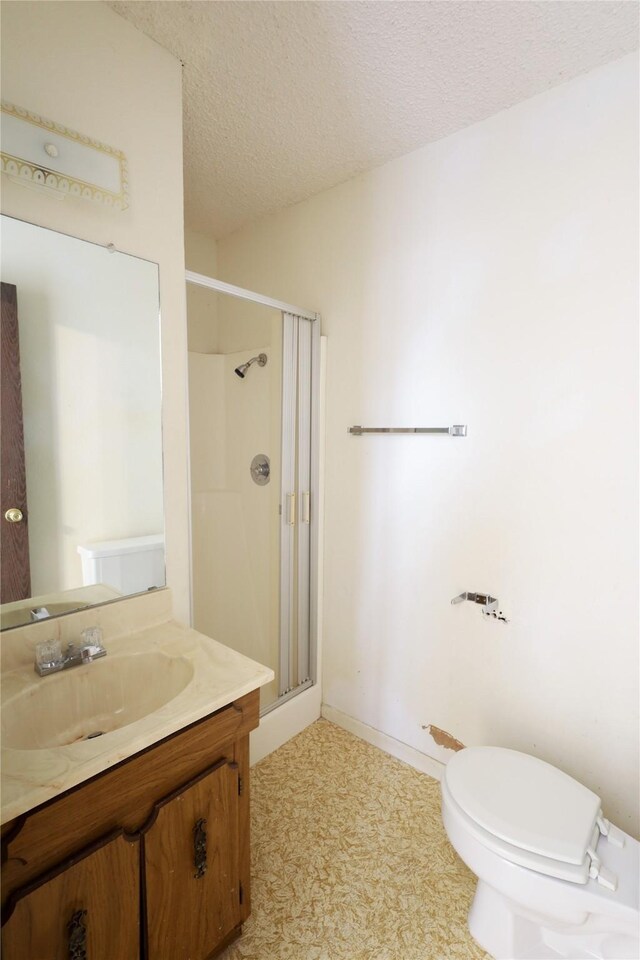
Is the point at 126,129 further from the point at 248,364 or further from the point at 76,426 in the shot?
the point at 248,364

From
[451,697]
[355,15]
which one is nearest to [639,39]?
[355,15]

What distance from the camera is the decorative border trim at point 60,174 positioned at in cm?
105

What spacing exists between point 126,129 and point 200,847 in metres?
1.87

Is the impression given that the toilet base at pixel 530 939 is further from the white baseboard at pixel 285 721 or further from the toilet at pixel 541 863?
the white baseboard at pixel 285 721

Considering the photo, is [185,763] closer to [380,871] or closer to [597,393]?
[380,871]

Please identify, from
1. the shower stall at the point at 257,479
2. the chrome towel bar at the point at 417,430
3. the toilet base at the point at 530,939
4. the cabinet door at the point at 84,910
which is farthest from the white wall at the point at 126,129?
the toilet base at the point at 530,939

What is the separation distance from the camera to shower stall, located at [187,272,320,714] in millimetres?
2045

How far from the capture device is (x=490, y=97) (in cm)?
144

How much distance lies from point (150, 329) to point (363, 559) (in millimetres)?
1267

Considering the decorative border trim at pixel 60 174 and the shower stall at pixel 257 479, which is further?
the shower stall at pixel 257 479

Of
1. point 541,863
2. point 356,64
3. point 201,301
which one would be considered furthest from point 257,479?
point 541,863

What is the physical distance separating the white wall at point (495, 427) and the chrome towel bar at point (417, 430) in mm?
28

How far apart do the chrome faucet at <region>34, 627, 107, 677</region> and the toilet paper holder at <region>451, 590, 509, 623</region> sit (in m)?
1.21

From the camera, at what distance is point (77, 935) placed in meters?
0.82
